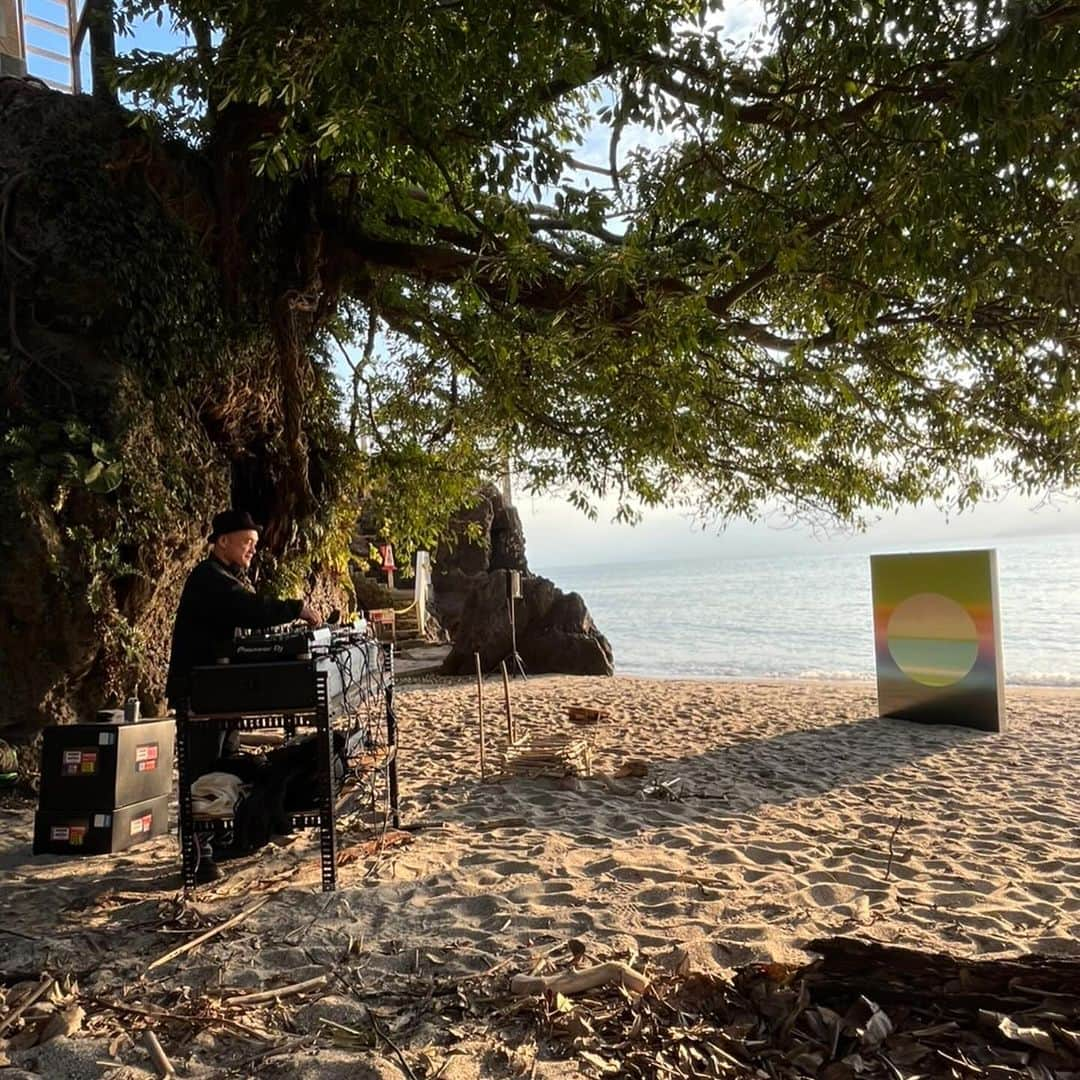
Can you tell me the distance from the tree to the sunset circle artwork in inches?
57.9

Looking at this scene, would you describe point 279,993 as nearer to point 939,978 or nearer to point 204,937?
point 204,937

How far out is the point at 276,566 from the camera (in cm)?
788

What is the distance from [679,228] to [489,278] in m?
1.44

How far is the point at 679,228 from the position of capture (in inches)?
235

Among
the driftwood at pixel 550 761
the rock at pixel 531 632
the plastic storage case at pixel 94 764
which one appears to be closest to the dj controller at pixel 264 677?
the plastic storage case at pixel 94 764

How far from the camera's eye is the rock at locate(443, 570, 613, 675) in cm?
1548

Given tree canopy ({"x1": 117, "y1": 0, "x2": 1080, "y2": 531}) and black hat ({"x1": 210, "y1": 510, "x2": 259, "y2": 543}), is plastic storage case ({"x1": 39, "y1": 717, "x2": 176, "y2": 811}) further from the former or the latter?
tree canopy ({"x1": 117, "y1": 0, "x2": 1080, "y2": 531})

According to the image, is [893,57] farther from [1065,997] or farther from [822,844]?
[822,844]

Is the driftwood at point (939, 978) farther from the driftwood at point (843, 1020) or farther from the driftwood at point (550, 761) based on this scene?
the driftwood at point (550, 761)

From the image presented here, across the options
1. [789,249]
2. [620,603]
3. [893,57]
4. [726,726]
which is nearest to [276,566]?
[726,726]

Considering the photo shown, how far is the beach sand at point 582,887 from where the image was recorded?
9.31 ft

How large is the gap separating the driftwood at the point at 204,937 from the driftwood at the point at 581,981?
1239 mm

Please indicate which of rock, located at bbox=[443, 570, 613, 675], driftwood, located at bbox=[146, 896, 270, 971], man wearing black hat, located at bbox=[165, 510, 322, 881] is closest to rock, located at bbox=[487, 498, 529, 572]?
rock, located at bbox=[443, 570, 613, 675]

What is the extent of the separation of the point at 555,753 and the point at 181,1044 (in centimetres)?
411
